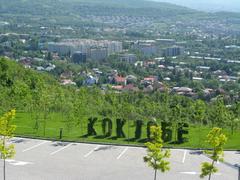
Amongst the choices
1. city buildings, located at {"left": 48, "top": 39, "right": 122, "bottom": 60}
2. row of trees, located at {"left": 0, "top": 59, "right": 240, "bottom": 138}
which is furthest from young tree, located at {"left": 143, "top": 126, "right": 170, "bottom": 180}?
city buildings, located at {"left": 48, "top": 39, "right": 122, "bottom": 60}

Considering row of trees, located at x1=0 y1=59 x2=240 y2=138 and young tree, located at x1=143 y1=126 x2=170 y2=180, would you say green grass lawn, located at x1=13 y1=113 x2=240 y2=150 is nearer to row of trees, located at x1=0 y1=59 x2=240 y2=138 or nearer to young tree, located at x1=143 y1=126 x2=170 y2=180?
row of trees, located at x1=0 y1=59 x2=240 y2=138

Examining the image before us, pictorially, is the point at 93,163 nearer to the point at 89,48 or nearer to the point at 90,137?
the point at 90,137

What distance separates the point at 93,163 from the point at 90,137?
566 cm

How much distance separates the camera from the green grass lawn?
3500cm

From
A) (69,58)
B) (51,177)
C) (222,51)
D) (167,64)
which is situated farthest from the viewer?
(222,51)

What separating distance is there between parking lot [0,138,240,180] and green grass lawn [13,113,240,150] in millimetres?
1266

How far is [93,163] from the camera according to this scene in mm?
30422

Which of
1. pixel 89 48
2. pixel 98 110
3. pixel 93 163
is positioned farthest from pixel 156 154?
pixel 89 48

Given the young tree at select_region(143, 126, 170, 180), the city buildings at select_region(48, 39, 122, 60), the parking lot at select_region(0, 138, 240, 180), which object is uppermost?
the young tree at select_region(143, 126, 170, 180)

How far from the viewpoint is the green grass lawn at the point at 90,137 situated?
3500 centimetres

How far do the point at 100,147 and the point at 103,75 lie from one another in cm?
7196

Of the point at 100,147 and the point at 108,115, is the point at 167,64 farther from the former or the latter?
the point at 100,147

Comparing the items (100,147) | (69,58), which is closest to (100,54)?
(69,58)

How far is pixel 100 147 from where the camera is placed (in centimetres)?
3372
